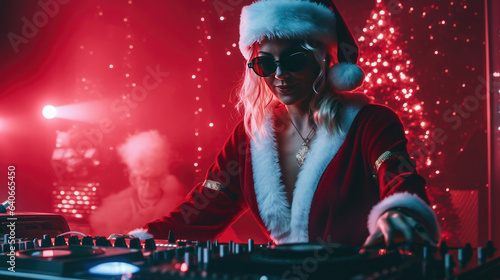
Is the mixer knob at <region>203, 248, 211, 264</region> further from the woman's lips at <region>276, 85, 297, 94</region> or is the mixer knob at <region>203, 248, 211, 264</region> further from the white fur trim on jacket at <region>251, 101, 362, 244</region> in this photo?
the woman's lips at <region>276, 85, 297, 94</region>

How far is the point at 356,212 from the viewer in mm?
1318

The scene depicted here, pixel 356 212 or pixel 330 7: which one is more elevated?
pixel 330 7

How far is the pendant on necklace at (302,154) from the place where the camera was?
1431mm

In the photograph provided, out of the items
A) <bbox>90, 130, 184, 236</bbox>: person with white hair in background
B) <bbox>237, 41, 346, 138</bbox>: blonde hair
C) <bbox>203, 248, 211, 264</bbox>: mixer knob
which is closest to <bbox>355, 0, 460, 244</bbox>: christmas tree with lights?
<bbox>237, 41, 346, 138</bbox>: blonde hair

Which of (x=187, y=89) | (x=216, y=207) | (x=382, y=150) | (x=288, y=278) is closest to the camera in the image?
(x=288, y=278)

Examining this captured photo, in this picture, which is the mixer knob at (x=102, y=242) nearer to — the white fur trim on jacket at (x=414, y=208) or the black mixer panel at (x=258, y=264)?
the black mixer panel at (x=258, y=264)

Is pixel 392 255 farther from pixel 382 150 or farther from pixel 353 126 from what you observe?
pixel 353 126

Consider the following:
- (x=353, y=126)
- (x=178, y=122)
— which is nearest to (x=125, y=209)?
(x=178, y=122)

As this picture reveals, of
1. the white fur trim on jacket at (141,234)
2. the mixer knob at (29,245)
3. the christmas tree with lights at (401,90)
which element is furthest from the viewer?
the christmas tree with lights at (401,90)

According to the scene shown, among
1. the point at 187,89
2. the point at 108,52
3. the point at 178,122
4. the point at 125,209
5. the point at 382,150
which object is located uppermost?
the point at 108,52

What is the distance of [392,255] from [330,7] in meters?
1.06

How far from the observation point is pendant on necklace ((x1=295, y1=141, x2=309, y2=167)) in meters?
1.43

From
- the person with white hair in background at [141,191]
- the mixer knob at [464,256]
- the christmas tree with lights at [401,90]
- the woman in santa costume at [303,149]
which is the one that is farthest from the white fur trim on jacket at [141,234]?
the person with white hair in background at [141,191]

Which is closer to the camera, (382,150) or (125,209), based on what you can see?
(382,150)
